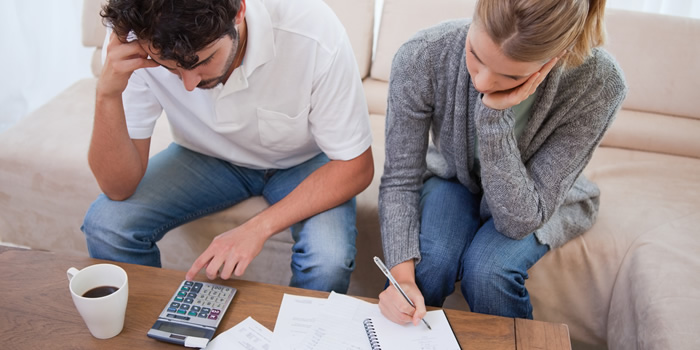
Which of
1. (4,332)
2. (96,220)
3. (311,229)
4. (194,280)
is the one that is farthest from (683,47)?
(4,332)

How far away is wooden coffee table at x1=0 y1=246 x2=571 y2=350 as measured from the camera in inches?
A: 35.7

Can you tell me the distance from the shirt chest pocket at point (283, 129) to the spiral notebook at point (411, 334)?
1.60ft

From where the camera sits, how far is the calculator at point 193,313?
91 centimetres

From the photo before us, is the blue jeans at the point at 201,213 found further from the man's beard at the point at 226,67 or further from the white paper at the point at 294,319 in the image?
the man's beard at the point at 226,67

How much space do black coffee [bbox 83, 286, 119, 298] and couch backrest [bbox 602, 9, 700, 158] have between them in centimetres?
139

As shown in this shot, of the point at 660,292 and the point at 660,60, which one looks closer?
the point at 660,292

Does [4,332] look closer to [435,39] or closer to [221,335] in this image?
[221,335]

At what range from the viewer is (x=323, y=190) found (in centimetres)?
126

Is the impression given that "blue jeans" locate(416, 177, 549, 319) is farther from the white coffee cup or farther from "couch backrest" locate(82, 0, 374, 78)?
"couch backrest" locate(82, 0, 374, 78)

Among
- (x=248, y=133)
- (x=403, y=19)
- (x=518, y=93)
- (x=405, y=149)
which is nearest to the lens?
(x=518, y=93)

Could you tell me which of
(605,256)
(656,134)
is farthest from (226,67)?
(656,134)

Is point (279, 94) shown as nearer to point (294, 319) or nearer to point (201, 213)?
point (201, 213)

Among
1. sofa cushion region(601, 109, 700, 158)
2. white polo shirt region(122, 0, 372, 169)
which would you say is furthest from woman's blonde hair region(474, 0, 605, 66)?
sofa cushion region(601, 109, 700, 158)

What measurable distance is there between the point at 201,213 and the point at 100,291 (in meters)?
0.48
